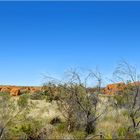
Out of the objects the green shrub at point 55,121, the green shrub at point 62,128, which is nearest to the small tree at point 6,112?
the green shrub at point 55,121

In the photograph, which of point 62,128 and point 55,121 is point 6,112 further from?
point 55,121

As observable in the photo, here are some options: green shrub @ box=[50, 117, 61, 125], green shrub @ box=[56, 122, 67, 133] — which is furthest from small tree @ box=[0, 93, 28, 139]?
green shrub @ box=[56, 122, 67, 133]

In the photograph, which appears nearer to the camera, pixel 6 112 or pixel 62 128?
pixel 6 112

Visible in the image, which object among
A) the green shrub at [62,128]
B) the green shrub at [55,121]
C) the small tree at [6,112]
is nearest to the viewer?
the small tree at [6,112]

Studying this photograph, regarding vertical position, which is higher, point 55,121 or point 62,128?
point 55,121

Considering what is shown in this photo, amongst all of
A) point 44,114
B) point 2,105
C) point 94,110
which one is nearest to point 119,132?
point 94,110

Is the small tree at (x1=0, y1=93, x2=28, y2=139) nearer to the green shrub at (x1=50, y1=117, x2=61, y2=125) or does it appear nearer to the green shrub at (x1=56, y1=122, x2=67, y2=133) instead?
the green shrub at (x1=50, y1=117, x2=61, y2=125)

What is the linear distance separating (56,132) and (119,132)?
2844 mm

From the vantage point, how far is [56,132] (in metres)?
16.4

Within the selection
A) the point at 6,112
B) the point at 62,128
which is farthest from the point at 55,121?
the point at 6,112

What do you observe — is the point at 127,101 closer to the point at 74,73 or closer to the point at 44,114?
the point at 74,73

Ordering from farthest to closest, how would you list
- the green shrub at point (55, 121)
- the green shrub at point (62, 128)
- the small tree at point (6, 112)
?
1. the green shrub at point (55, 121)
2. the green shrub at point (62, 128)
3. the small tree at point (6, 112)

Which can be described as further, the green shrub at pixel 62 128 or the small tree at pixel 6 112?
the green shrub at pixel 62 128

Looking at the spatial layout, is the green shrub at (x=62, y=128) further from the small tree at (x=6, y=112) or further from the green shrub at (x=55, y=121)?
the small tree at (x=6, y=112)
